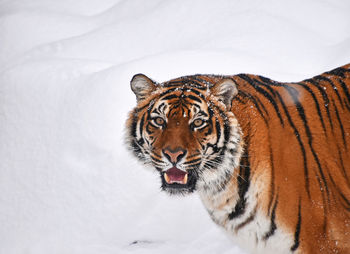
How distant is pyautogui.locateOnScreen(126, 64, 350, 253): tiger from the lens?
157 centimetres

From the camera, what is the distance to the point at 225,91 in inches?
62.4

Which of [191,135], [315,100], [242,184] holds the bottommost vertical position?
[242,184]

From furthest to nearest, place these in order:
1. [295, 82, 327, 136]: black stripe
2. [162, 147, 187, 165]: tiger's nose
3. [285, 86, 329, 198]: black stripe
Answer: [295, 82, 327, 136]: black stripe, [285, 86, 329, 198]: black stripe, [162, 147, 187, 165]: tiger's nose

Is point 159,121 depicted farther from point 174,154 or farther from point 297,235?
point 297,235

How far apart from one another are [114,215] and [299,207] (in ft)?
4.67

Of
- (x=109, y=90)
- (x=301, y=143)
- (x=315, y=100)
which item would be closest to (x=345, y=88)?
(x=315, y=100)

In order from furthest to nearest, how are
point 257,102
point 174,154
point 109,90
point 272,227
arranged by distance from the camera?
point 109,90
point 257,102
point 272,227
point 174,154

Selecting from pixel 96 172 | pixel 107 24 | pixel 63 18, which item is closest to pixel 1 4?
pixel 63 18

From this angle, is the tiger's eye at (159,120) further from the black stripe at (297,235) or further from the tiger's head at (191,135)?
the black stripe at (297,235)

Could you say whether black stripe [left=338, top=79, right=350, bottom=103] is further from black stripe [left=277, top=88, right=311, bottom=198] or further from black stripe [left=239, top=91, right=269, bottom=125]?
black stripe [left=239, top=91, right=269, bottom=125]

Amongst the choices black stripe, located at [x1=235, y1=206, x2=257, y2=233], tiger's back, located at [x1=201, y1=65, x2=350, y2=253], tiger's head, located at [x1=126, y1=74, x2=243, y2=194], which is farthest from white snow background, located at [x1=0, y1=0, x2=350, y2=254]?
tiger's head, located at [x1=126, y1=74, x2=243, y2=194]

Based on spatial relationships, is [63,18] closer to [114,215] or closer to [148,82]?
[114,215]

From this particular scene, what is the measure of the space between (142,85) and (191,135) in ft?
1.14

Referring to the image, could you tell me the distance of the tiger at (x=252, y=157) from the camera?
157 cm
